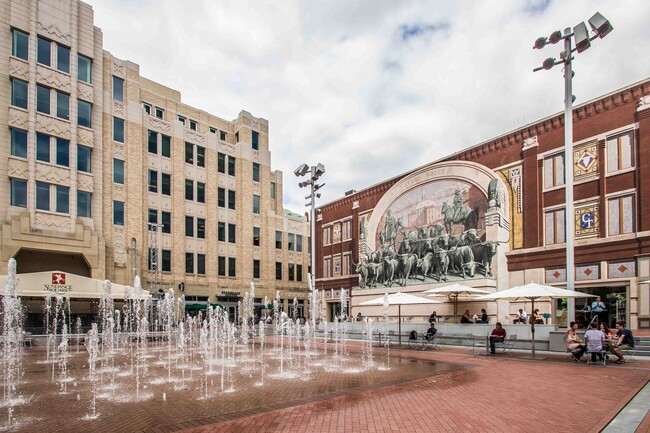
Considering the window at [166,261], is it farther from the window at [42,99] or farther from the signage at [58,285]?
the window at [42,99]

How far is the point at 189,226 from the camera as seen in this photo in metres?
41.1

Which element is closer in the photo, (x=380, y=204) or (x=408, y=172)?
(x=408, y=172)

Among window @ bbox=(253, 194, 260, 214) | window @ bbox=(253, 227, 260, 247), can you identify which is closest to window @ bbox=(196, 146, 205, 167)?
window @ bbox=(253, 194, 260, 214)

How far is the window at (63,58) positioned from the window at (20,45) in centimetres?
189

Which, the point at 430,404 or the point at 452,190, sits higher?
the point at 452,190

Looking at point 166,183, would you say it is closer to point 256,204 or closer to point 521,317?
point 256,204

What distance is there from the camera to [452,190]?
30.6 m

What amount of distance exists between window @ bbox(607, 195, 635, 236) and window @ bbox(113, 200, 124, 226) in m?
33.6

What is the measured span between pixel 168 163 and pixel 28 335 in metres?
19.4

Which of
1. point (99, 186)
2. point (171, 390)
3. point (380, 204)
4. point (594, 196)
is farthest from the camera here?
point (380, 204)

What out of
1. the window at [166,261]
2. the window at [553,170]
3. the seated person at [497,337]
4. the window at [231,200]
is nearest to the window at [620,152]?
the window at [553,170]

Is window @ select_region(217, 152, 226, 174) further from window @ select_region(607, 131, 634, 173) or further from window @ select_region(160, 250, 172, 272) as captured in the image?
window @ select_region(607, 131, 634, 173)

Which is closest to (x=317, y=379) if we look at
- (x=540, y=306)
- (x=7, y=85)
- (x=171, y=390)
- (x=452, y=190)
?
(x=171, y=390)

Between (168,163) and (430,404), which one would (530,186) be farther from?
(168,163)
